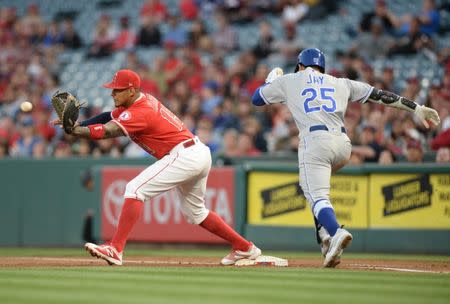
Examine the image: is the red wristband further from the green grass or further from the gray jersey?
the gray jersey

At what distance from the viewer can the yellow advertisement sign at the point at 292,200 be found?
12602 millimetres

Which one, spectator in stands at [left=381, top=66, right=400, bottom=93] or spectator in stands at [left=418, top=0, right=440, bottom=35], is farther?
spectator in stands at [left=418, top=0, right=440, bottom=35]

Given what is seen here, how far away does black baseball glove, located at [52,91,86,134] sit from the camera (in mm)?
8766

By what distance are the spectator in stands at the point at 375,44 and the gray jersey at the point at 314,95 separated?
7252 millimetres

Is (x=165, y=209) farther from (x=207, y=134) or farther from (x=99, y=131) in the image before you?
(x=99, y=131)

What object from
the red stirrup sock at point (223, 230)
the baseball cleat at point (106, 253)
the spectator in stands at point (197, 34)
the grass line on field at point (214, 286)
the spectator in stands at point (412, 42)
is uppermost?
the spectator in stands at point (197, 34)

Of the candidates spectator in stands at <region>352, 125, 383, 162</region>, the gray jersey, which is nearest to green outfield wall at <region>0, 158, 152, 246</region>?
spectator in stands at <region>352, 125, 383, 162</region>

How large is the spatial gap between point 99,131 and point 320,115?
81.7 inches

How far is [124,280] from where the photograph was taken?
7219 mm

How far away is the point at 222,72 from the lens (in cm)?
1773

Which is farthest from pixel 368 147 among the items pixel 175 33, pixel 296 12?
pixel 175 33

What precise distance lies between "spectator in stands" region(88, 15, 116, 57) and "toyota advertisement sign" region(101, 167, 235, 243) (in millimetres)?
6926

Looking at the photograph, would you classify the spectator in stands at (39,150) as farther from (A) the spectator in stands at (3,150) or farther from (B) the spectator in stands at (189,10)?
(B) the spectator in stands at (189,10)

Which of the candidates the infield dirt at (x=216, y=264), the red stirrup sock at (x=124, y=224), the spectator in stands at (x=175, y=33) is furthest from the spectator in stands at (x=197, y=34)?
the red stirrup sock at (x=124, y=224)
